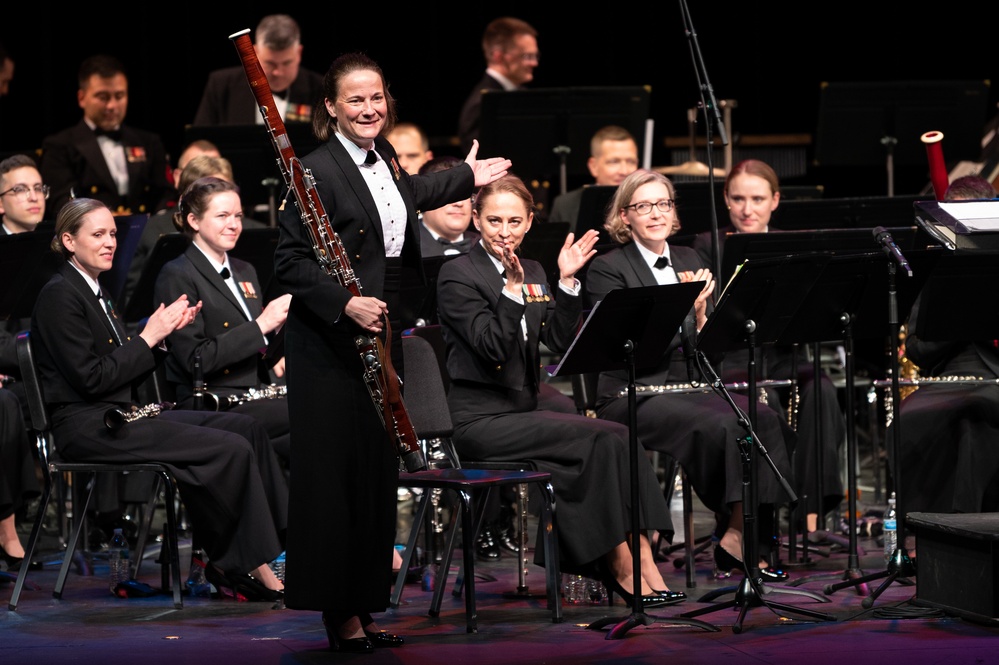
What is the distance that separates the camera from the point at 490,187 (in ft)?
18.8

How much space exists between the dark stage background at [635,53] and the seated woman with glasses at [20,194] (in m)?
3.20

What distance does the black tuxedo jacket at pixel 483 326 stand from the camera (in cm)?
558

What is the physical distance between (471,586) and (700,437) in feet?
4.04

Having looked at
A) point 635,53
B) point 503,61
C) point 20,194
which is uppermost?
point 635,53

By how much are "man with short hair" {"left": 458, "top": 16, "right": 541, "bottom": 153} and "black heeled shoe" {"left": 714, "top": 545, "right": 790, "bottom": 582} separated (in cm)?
373

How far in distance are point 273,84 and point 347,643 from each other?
476 cm

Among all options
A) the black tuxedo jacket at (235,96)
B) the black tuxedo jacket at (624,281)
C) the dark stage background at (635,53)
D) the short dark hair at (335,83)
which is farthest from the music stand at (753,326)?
the dark stage background at (635,53)

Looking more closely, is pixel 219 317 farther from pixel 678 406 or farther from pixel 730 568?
pixel 730 568

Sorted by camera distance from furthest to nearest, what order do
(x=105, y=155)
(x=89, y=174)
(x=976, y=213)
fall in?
1. (x=105, y=155)
2. (x=89, y=174)
3. (x=976, y=213)

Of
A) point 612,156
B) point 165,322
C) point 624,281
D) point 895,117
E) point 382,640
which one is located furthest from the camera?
point 895,117

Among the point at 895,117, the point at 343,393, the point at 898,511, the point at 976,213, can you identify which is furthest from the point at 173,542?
the point at 895,117

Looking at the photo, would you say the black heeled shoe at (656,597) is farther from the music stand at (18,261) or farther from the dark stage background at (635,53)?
the dark stage background at (635,53)

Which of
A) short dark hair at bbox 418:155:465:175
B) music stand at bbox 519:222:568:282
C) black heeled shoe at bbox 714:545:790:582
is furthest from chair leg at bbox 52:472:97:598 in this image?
black heeled shoe at bbox 714:545:790:582

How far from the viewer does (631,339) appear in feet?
16.1
